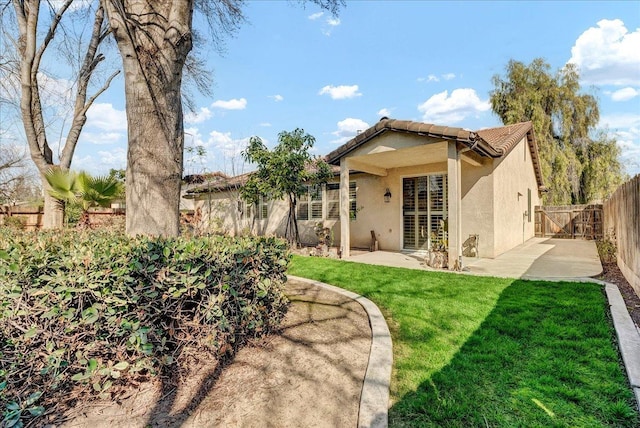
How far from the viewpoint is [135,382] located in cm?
270

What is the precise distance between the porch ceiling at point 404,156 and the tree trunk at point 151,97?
6299 millimetres

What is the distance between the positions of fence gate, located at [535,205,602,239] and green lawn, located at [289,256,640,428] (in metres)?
14.8

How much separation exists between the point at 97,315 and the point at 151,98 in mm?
2842

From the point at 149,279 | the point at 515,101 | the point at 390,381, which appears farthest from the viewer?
the point at 515,101

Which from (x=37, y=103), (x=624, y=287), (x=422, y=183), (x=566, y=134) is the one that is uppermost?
(x=566, y=134)

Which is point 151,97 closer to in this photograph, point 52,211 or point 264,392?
point 264,392

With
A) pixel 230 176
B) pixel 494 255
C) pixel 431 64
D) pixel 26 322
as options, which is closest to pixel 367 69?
pixel 431 64

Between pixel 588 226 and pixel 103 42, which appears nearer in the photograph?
pixel 103 42

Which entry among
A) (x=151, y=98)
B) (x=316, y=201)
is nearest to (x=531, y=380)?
(x=151, y=98)

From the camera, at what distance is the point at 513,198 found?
12.4m

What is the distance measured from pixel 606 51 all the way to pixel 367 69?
52.5 feet

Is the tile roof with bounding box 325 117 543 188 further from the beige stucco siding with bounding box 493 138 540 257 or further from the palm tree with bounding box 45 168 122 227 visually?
the palm tree with bounding box 45 168 122 227

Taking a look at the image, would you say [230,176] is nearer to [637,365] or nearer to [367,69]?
[367,69]

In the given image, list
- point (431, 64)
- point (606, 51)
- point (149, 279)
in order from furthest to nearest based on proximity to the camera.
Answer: point (606, 51) → point (431, 64) → point (149, 279)
